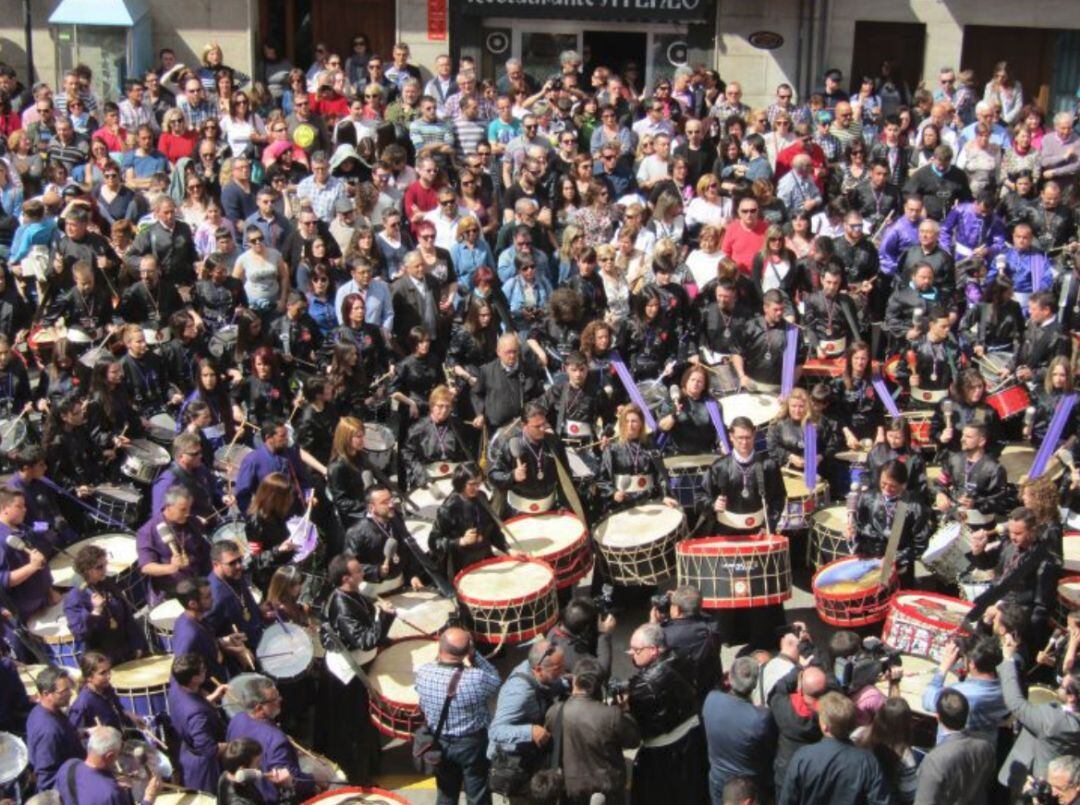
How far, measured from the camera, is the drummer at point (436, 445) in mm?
12117

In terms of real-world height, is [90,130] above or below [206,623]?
above

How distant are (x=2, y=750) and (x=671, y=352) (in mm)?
6937

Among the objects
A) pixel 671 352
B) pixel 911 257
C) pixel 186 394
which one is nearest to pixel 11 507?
pixel 186 394

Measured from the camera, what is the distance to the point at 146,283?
1355 cm

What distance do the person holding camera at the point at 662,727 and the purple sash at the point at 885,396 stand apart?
439 cm

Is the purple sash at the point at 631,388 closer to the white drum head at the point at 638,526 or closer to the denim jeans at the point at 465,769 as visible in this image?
the white drum head at the point at 638,526

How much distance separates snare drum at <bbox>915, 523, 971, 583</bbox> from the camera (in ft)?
35.7

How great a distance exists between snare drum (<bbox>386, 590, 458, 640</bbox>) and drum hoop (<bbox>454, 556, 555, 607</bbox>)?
0.15 metres

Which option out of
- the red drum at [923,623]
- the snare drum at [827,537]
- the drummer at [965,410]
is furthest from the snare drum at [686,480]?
the red drum at [923,623]

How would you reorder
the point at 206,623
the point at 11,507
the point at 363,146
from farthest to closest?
the point at 363,146 < the point at 11,507 < the point at 206,623

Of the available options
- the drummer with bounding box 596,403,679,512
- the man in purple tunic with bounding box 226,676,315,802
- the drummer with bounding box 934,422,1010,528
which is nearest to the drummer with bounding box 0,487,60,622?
the man in purple tunic with bounding box 226,676,315,802

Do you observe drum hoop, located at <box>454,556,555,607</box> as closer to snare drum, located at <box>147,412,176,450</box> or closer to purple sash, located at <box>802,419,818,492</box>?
purple sash, located at <box>802,419,818,492</box>

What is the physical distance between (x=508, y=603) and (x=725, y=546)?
1.51 meters

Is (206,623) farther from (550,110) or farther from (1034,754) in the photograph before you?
(550,110)
